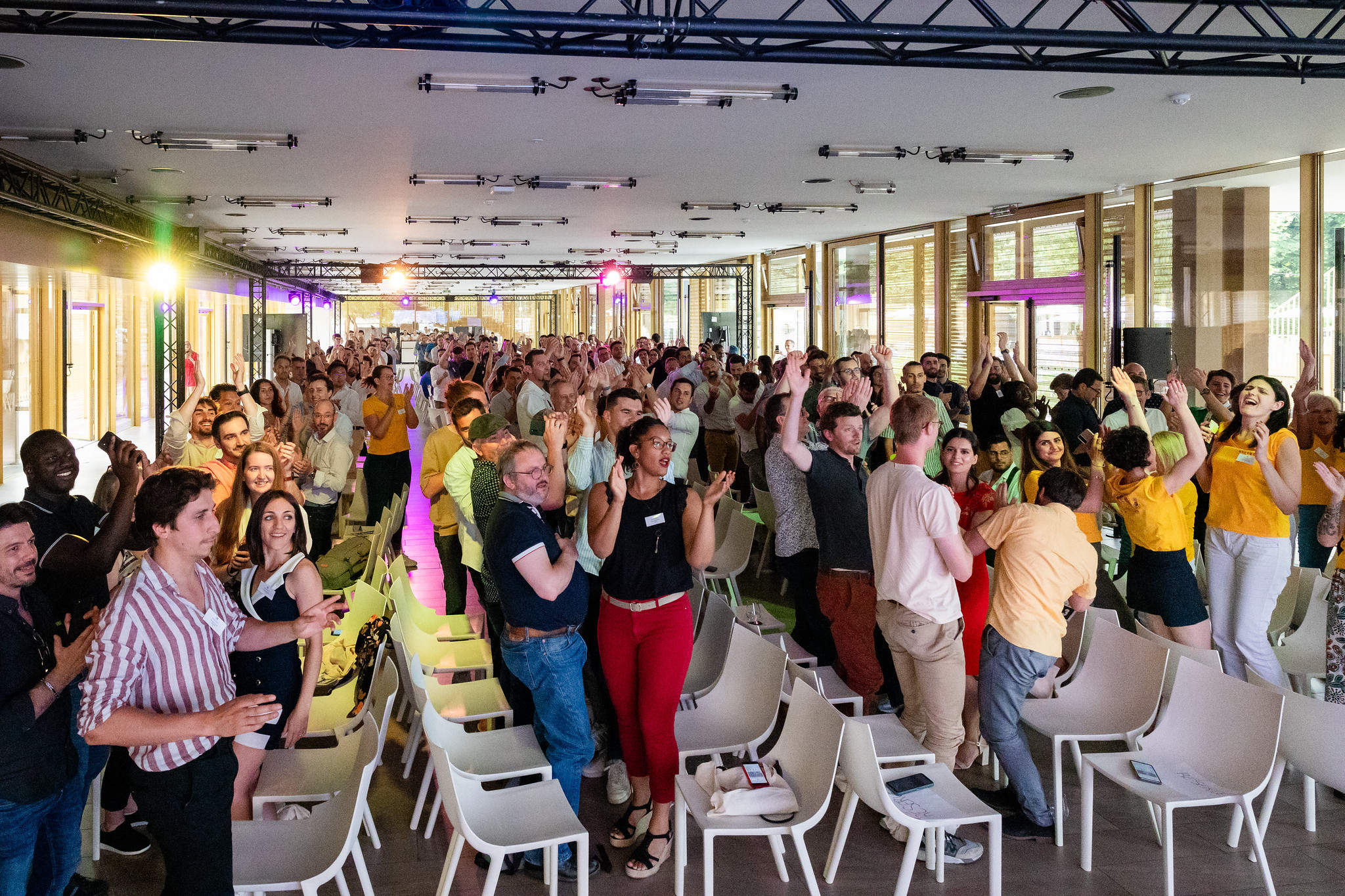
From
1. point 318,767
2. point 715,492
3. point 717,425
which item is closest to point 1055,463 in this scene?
point 715,492

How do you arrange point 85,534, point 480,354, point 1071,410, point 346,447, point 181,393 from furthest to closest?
1. point 480,354
2. point 181,393
3. point 1071,410
4. point 346,447
5. point 85,534

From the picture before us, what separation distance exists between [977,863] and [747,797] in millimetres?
1115

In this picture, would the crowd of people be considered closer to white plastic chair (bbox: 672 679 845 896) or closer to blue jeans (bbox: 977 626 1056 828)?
blue jeans (bbox: 977 626 1056 828)

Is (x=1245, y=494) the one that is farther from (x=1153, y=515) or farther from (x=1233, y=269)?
(x=1233, y=269)

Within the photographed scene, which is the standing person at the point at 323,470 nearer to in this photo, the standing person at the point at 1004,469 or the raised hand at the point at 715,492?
the raised hand at the point at 715,492

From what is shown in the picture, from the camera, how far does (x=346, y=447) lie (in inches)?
275

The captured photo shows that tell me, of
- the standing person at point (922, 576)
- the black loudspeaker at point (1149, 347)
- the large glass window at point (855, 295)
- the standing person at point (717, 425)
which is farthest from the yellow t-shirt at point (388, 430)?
the large glass window at point (855, 295)

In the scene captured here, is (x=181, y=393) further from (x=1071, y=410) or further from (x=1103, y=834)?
(x=1103, y=834)

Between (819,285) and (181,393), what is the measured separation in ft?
41.3

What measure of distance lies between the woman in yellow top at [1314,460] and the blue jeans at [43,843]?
616cm

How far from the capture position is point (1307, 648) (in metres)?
4.96

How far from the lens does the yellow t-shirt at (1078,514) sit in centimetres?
541

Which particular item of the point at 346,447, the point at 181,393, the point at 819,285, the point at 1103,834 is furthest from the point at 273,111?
the point at 819,285

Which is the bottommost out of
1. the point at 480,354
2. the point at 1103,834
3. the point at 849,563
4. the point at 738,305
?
the point at 1103,834
